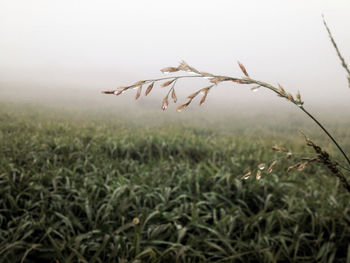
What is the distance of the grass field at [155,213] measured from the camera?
6.06 feet

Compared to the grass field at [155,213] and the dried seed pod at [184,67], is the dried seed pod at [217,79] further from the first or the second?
the grass field at [155,213]

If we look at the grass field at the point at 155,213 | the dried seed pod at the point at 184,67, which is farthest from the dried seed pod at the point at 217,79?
the grass field at the point at 155,213

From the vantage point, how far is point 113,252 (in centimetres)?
175

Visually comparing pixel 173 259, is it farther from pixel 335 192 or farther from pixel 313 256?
pixel 335 192

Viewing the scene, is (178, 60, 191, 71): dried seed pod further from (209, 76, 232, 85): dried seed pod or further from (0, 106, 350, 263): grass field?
(0, 106, 350, 263): grass field

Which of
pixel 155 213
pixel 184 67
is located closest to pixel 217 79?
pixel 184 67

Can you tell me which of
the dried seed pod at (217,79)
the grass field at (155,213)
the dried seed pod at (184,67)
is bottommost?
the grass field at (155,213)

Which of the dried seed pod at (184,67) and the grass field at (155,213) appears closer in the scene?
the dried seed pod at (184,67)

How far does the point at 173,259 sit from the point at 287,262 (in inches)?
37.2

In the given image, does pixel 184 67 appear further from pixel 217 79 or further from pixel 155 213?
pixel 155 213

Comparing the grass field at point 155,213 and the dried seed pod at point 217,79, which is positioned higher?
the dried seed pod at point 217,79

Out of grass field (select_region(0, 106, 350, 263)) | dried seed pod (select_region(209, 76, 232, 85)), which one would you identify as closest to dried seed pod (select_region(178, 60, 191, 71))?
dried seed pod (select_region(209, 76, 232, 85))

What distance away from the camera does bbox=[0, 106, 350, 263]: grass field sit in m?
1.85

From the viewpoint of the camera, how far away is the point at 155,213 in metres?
2.24
